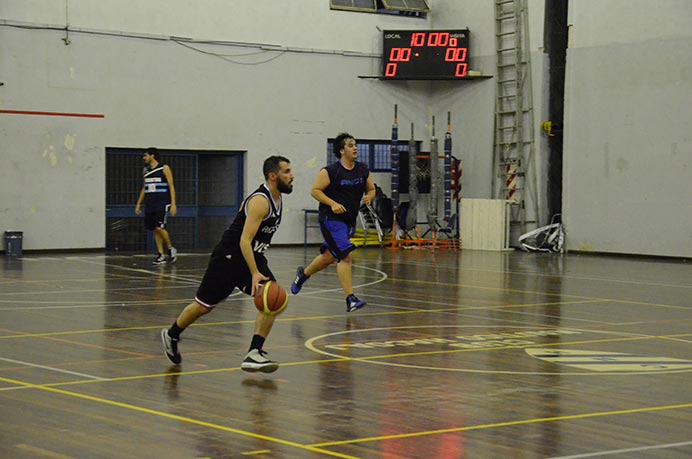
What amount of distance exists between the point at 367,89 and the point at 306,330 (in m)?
19.7

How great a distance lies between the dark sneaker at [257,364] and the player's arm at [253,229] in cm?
51

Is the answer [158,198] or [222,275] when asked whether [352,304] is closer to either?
[222,275]

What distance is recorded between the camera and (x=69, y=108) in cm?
2767

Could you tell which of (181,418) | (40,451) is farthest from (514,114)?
(40,451)

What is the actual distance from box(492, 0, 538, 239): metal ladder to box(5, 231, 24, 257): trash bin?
1225 cm

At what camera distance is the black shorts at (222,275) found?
10.6 m

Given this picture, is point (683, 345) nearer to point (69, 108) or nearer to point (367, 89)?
point (69, 108)

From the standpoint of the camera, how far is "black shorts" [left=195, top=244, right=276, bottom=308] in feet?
34.7

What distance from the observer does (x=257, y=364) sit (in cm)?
1009

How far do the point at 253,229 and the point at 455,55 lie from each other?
22616 mm

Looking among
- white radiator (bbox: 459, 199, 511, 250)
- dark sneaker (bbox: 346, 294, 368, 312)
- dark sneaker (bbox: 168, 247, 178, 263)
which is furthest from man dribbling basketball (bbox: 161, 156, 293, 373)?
white radiator (bbox: 459, 199, 511, 250)

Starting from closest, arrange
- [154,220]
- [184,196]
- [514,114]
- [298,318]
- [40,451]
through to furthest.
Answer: [40,451] → [298,318] → [154,220] → [184,196] → [514,114]

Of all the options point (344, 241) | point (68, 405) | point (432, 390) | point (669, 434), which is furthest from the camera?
point (344, 241)

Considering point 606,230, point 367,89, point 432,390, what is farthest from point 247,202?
point 367,89
